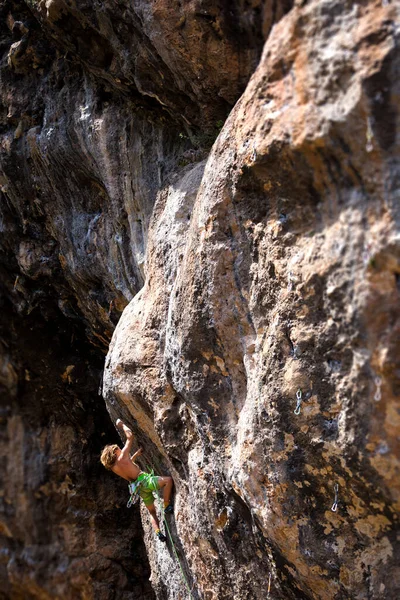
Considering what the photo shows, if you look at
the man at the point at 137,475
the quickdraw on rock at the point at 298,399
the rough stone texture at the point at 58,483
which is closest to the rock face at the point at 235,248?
the quickdraw on rock at the point at 298,399

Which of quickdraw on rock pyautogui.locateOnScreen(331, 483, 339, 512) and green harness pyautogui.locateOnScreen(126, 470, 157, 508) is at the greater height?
green harness pyautogui.locateOnScreen(126, 470, 157, 508)

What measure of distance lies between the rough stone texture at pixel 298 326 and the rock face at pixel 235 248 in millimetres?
12

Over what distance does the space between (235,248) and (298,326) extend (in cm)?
73

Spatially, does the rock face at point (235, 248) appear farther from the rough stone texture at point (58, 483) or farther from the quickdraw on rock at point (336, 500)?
the rough stone texture at point (58, 483)

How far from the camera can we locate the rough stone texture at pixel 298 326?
291 cm

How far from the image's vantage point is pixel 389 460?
309 cm

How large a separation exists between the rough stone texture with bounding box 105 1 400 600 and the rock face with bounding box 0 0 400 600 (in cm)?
1

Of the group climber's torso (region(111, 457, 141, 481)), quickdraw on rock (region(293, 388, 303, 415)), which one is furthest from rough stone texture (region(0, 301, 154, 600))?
quickdraw on rock (region(293, 388, 303, 415))

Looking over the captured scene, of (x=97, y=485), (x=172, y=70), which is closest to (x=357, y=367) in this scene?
(x=172, y=70)

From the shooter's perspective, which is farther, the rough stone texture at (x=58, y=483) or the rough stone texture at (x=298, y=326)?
the rough stone texture at (x=58, y=483)

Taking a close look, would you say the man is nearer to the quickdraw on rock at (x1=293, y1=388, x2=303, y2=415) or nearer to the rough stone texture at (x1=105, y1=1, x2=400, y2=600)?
the rough stone texture at (x1=105, y1=1, x2=400, y2=600)

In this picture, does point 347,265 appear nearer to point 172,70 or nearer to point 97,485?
point 172,70

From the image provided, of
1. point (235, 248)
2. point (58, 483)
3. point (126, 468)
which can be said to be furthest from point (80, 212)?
point (58, 483)

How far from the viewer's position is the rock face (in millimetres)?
2982
